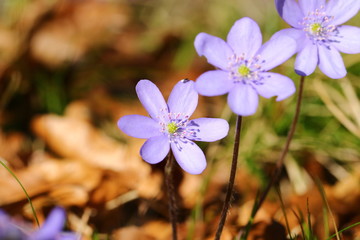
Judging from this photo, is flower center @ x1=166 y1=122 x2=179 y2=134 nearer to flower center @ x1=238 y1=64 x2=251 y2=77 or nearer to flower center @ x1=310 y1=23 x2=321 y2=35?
flower center @ x1=238 y1=64 x2=251 y2=77

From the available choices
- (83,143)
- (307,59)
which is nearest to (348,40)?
(307,59)

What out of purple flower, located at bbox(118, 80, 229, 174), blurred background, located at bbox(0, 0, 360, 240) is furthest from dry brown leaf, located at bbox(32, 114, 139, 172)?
purple flower, located at bbox(118, 80, 229, 174)

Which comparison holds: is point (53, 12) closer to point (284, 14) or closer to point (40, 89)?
point (40, 89)

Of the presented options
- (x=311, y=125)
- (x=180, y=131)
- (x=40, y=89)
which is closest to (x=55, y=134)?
(x=40, y=89)

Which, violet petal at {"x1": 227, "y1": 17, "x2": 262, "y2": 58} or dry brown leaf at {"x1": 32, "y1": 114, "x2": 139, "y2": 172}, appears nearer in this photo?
violet petal at {"x1": 227, "y1": 17, "x2": 262, "y2": 58}

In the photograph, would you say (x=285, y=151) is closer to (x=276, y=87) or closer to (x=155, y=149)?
(x=276, y=87)
